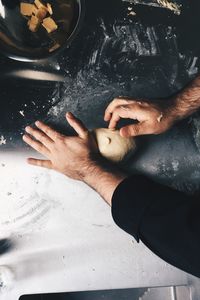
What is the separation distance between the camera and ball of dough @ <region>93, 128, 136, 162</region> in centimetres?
99

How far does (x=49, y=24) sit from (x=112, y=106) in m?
0.24

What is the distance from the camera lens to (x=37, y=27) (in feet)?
3.21

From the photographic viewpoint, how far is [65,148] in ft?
3.20

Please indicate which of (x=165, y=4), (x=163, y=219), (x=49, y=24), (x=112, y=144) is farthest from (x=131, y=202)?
(x=165, y=4)

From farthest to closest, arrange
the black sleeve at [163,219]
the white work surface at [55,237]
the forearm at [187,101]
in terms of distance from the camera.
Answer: the forearm at [187,101] → the white work surface at [55,237] → the black sleeve at [163,219]

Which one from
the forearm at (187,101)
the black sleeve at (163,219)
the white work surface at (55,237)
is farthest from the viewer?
the forearm at (187,101)

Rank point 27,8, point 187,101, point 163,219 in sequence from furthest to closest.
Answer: point 187,101 → point 27,8 → point 163,219

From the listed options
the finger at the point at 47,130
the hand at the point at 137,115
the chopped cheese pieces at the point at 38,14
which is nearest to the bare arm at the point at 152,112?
the hand at the point at 137,115

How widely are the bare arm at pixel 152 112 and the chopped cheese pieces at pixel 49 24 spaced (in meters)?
0.23

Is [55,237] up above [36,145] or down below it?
below

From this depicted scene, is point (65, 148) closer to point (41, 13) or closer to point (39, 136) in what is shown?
point (39, 136)

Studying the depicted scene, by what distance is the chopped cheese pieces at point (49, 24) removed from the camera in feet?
3.18

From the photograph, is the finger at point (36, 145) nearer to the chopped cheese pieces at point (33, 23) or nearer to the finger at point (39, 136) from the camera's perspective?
the finger at point (39, 136)

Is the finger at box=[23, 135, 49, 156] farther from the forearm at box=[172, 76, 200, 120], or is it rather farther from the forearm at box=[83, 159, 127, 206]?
the forearm at box=[172, 76, 200, 120]
